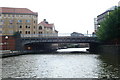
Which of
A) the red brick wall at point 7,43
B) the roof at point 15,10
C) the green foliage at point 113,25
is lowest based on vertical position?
the red brick wall at point 7,43

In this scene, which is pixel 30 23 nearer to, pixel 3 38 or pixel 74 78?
pixel 3 38

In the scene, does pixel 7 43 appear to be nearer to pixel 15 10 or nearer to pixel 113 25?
pixel 15 10

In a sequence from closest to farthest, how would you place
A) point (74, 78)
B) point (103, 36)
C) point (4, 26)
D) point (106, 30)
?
point (74, 78) < point (106, 30) < point (103, 36) < point (4, 26)

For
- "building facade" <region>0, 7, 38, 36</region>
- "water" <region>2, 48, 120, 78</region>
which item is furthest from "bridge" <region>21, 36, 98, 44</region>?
"water" <region>2, 48, 120, 78</region>

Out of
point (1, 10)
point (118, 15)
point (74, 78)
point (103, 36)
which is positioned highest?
point (1, 10)

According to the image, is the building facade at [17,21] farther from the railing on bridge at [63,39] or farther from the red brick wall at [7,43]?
the railing on bridge at [63,39]

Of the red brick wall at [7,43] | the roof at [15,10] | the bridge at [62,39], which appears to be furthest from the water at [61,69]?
the roof at [15,10]

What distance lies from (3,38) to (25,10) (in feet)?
109

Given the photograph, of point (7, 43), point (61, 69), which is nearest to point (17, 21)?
point (7, 43)

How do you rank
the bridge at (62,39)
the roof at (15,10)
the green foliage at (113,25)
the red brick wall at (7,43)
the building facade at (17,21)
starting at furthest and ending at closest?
1. the roof at (15,10)
2. the building facade at (17,21)
3. the bridge at (62,39)
4. the red brick wall at (7,43)
5. the green foliage at (113,25)

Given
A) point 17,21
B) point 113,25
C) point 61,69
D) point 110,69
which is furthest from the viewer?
point 17,21

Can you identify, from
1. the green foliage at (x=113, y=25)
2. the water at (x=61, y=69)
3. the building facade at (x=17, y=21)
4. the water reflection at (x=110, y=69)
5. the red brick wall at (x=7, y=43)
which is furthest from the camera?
the building facade at (x=17, y=21)

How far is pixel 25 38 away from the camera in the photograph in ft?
280

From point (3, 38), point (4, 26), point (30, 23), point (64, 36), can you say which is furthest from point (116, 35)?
point (4, 26)
